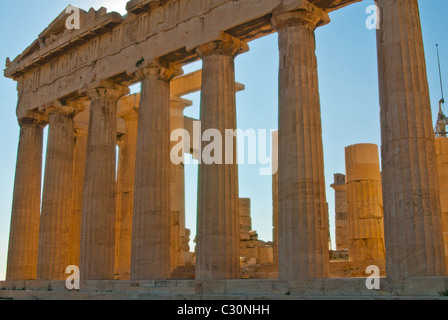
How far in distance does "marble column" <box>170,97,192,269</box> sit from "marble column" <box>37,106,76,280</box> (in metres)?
6.07

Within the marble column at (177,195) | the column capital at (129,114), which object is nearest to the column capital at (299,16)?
the marble column at (177,195)

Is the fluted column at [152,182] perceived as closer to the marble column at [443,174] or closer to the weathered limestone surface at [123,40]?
the weathered limestone surface at [123,40]

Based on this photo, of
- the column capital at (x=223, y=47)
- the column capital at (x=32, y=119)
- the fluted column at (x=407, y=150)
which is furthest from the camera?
the column capital at (x=32, y=119)

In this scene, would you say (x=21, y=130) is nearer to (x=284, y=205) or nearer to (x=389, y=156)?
(x=284, y=205)

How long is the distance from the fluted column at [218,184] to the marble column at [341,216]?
20.3m

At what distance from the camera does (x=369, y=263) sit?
91.3ft

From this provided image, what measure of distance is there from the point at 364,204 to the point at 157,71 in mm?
12383

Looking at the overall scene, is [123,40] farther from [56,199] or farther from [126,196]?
[126,196]

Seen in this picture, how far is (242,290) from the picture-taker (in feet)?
66.4

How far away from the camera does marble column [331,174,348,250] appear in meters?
42.2

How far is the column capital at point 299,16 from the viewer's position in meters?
21.7

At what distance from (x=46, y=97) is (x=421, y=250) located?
24.3 m

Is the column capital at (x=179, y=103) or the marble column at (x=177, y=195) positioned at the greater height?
the column capital at (x=179, y=103)

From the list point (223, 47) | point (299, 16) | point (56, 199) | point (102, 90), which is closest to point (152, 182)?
point (102, 90)
